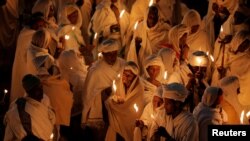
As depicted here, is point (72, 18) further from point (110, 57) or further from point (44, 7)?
point (110, 57)

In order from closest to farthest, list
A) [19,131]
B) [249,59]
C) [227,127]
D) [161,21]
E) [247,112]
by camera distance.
→ [227,127], [19,131], [247,112], [249,59], [161,21]

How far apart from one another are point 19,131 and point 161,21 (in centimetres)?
629

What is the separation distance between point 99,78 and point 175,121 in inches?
125

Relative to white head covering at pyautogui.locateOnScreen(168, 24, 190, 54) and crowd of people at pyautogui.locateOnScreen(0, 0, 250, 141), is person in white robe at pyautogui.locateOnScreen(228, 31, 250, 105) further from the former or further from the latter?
white head covering at pyautogui.locateOnScreen(168, 24, 190, 54)

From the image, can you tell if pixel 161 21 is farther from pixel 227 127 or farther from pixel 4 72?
pixel 227 127

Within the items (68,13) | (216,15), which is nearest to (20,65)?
(68,13)

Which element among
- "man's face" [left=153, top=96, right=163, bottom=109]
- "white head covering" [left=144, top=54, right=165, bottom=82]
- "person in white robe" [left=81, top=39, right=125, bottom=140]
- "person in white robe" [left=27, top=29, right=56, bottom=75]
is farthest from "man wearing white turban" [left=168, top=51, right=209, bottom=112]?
"person in white robe" [left=27, top=29, right=56, bottom=75]

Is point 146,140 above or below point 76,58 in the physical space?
below

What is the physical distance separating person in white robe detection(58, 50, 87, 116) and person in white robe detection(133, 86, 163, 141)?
2.70 metres

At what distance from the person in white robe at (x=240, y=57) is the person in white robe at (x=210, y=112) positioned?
3182 millimetres

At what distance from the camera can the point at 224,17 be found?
19.3 m

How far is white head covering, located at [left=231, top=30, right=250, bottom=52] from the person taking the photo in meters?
17.0

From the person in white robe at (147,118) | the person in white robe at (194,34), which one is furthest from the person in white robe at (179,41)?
the person in white robe at (147,118)

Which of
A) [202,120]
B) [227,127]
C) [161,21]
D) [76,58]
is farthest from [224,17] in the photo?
[227,127]
